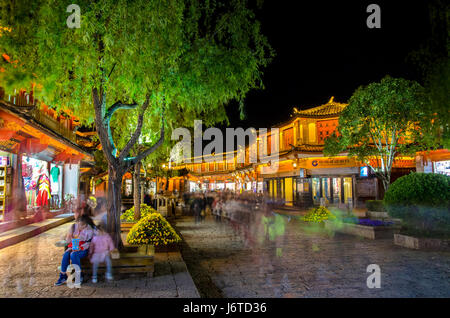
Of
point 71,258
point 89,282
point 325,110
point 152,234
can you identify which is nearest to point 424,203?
point 152,234

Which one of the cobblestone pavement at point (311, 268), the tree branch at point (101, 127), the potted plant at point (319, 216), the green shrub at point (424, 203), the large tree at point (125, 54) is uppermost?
the large tree at point (125, 54)

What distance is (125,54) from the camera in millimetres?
6176

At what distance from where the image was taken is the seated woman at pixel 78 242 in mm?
5543

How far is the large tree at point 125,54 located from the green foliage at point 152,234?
167cm

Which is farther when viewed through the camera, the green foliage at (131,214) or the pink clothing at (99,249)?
the green foliage at (131,214)

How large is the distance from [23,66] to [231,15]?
4640mm

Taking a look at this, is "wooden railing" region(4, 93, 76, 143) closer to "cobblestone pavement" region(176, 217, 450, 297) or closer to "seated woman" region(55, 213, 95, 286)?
"seated woman" region(55, 213, 95, 286)

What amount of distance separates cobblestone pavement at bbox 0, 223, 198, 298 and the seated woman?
0.37 meters

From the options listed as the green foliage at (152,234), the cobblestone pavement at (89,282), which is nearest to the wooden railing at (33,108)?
the cobblestone pavement at (89,282)

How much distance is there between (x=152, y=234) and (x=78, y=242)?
8.97 feet

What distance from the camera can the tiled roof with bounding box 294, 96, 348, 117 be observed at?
2848 cm

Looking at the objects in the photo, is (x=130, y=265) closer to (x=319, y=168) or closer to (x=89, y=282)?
(x=89, y=282)

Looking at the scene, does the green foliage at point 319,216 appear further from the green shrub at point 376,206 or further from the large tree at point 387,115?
the green shrub at point 376,206

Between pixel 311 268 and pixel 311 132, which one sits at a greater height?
pixel 311 132
